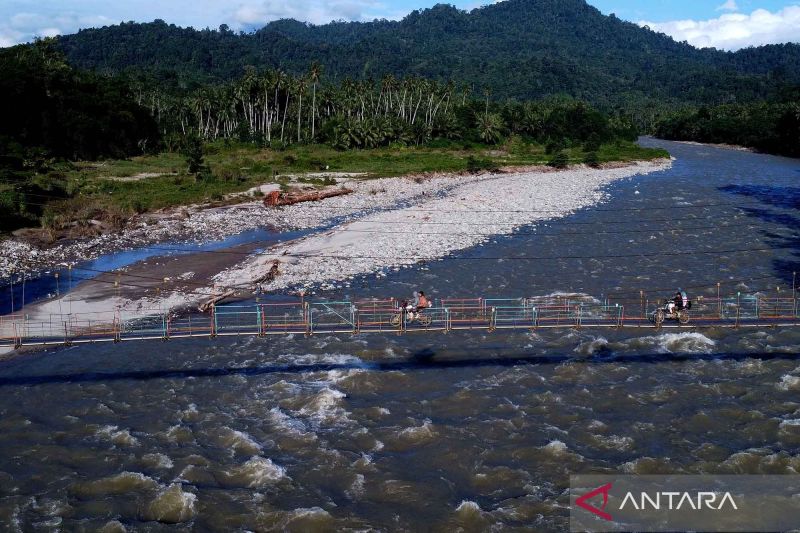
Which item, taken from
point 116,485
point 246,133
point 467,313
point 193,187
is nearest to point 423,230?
point 467,313

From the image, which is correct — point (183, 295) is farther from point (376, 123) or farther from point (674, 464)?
point (376, 123)

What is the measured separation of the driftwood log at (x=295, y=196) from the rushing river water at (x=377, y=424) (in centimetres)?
2516

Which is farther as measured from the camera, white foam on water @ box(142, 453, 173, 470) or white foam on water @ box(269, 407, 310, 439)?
white foam on water @ box(269, 407, 310, 439)

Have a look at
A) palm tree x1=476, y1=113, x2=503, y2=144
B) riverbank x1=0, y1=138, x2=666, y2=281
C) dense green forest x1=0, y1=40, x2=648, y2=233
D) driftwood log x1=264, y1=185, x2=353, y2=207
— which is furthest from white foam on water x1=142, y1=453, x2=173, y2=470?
palm tree x1=476, y1=113, x2=503, y2=144

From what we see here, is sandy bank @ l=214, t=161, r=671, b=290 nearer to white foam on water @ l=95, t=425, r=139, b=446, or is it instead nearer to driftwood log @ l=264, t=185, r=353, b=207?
driftwood log @ l=264, t=185, r=353, b=207

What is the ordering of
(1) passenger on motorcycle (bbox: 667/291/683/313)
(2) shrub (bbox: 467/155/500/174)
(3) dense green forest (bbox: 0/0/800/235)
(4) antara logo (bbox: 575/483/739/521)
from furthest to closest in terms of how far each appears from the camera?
(2) shrub (bbox: 467/155/500/174), (3) dense green forest (bbox: 0/0/800/235), (1) passenger on motorcycle (bbox: 667/291/683/313), (4) antara logo (bbox: 575/483/739/521)

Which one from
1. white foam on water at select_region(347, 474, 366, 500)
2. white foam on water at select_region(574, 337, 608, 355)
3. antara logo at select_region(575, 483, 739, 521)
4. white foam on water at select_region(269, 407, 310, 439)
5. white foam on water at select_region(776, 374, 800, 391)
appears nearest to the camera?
antara logo at select_region(575, 483, 739, 521)

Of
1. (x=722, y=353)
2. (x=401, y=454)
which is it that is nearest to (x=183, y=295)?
(x=401, y=454)

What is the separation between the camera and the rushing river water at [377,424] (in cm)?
1709

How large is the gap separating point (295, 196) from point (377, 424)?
38362 millimetres

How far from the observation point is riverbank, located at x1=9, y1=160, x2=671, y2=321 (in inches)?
1270

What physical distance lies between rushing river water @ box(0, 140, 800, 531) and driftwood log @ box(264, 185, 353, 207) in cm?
2516

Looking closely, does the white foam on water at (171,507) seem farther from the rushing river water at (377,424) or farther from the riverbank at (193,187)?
the riverbank at (193,187)

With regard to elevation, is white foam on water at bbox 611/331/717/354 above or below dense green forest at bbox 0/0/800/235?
below
